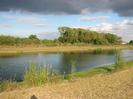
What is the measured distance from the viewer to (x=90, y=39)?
96250 millimetres

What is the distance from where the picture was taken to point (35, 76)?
13836mm

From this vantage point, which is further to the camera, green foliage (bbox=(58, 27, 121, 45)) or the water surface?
green foliage (bbox=(58, 27, 121, 45))

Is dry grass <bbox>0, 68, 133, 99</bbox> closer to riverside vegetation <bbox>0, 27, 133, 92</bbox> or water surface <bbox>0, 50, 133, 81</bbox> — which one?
riverside vegetation <bbox>0, 27, 133, 92</bbox>

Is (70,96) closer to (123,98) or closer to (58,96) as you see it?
(58,96)

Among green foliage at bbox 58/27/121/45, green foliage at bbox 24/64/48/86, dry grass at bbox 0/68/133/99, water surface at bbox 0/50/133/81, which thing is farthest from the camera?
green foliage at bbox 58/27/121/45

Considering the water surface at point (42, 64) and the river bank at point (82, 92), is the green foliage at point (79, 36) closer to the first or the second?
the water surface at point (42, 64)

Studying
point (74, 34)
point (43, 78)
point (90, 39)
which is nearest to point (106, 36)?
point (90, 39)

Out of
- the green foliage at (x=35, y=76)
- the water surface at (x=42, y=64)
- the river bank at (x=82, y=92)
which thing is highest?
the green foliage at (x=35, y=76)

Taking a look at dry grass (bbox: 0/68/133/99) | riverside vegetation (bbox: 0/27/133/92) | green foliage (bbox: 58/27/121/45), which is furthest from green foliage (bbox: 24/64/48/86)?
green foliage (bbox: 58/27/121/45)

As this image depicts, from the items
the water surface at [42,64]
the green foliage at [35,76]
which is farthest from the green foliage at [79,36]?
the green foliage at [35,76]

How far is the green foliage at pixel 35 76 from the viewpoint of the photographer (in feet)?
45.0

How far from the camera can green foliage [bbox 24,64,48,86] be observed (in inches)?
540

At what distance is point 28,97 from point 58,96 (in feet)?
3.78

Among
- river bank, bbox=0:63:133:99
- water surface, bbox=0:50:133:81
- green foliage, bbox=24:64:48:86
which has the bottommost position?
water surface, bbox=0:50:133:81
